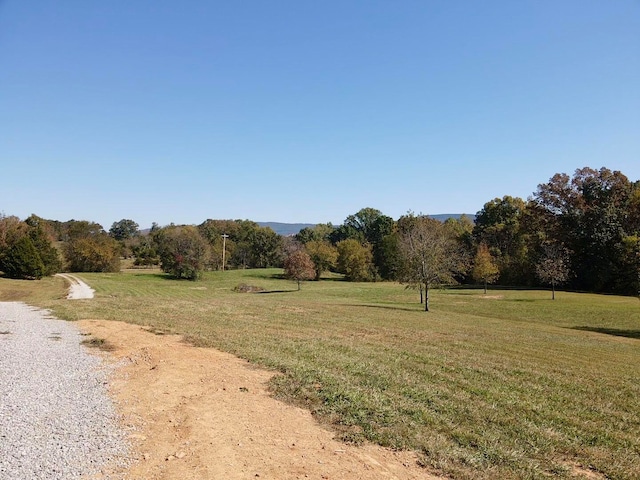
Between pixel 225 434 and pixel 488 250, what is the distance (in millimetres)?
65711

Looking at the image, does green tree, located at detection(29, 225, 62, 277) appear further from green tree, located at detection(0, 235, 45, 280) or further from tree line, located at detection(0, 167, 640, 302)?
green tree, located at detection(0, 235, 45, 280)

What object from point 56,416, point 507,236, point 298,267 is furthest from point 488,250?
point 56,416

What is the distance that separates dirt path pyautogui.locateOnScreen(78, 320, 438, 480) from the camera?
4.62m

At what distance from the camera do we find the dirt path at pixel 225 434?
462 cm

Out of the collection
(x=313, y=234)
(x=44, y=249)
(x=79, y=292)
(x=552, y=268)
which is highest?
(x=313, y=234)

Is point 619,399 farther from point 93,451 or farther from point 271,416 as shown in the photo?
point 93,451

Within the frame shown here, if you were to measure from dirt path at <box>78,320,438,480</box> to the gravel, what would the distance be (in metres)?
0.30

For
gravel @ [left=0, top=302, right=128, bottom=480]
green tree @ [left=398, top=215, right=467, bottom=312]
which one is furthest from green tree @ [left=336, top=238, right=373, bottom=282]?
gravel @ [left=0, top=302, right=128, bottom=480]

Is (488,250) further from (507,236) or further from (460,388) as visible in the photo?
(460,388)

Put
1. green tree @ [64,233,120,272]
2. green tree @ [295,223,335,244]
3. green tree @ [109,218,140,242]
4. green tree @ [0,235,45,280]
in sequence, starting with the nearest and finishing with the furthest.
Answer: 1. green tree @ [0,235,45,280]
2. green tree @ [64,233,120,272]
3. green tree @ [295,223,335,244]
4. green tree @ [109,218,140,242]

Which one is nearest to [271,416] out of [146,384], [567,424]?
[146,384]

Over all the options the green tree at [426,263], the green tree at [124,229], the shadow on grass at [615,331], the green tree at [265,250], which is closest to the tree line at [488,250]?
the green tree at [426,263]

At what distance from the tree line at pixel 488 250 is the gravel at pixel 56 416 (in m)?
25.3

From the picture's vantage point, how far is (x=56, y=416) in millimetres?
6016
